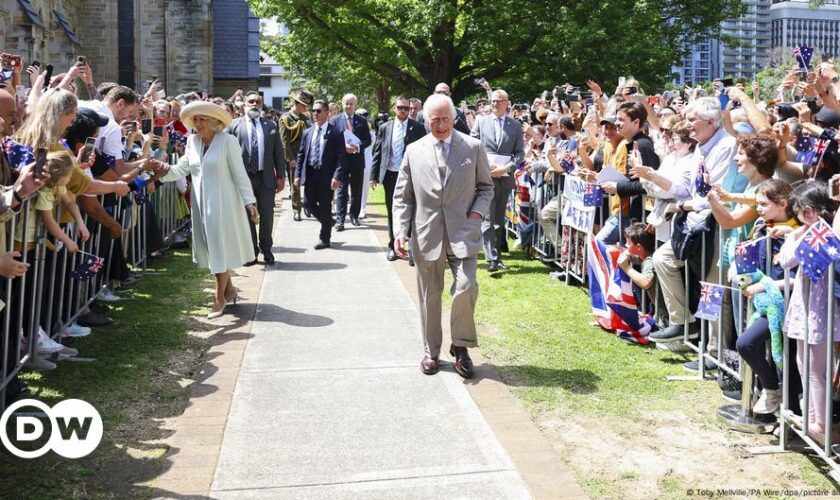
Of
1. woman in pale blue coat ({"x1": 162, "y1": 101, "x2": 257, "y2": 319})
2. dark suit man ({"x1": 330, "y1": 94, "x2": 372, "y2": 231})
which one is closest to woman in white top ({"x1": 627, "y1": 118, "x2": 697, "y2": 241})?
woman in pale blue coat ({"x1": 162, "y1": 101, "x2": 257, "y2": 319})

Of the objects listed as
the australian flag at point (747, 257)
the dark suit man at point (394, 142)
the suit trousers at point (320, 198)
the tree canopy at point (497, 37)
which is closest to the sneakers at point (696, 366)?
the australian flag at point (747, 257)

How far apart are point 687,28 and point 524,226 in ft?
73.4

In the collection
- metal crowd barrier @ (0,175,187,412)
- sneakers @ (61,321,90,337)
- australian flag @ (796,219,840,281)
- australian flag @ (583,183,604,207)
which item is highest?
australian flag @ (583,183,604,207)

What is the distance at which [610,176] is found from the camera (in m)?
8.76

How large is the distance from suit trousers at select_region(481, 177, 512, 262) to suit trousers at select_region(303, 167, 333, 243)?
2878 millimetres

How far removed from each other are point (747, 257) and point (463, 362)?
7.47 feet

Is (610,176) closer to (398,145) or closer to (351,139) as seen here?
(398,145)

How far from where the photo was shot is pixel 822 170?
18.8 feet

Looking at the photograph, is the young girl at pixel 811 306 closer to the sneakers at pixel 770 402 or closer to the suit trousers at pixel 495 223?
the sneakers at pixel 770 402

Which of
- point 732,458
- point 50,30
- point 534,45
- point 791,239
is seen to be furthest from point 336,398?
point 50,30

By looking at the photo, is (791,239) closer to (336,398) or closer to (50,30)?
(336,398)

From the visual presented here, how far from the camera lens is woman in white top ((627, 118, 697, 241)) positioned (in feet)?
24.6

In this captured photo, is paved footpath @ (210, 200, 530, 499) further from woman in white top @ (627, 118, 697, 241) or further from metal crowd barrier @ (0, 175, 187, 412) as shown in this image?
woman in white top @ (627, 118, 697, 241)

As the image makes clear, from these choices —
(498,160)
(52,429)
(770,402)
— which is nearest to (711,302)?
(770,402)
